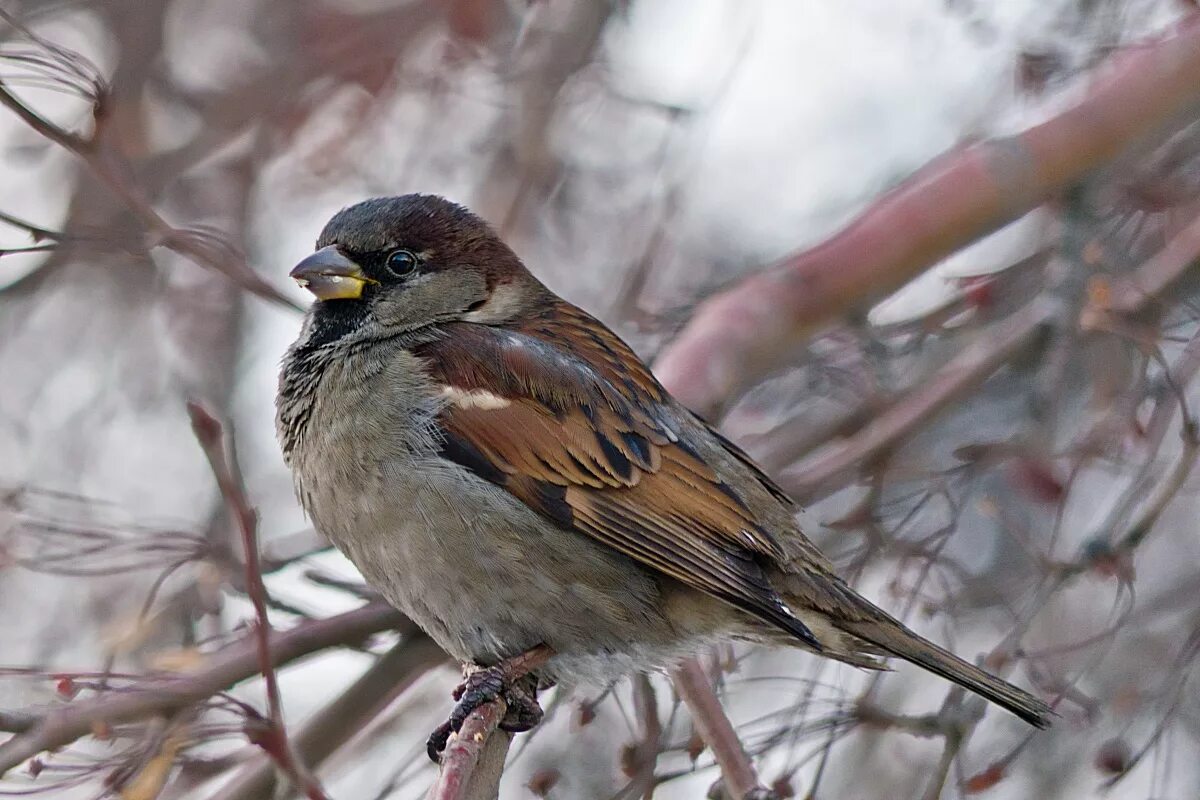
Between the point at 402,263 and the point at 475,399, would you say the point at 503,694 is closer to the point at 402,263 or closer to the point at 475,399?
the point at 475,399

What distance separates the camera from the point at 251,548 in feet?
7.69

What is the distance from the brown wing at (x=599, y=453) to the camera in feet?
12.9

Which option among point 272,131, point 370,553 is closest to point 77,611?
point 272,131

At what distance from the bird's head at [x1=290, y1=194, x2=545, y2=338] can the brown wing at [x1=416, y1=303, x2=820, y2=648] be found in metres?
0.21

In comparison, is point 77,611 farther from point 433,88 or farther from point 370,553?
point 370,553

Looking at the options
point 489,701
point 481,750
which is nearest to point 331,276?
point 489,701

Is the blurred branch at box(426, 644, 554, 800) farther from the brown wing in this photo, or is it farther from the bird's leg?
the brown wing

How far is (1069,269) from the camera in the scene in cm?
470

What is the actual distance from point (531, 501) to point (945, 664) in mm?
1185

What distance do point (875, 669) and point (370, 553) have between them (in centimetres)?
146

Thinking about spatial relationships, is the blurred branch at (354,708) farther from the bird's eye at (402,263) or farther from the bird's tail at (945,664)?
the bird's tail at (945,664)

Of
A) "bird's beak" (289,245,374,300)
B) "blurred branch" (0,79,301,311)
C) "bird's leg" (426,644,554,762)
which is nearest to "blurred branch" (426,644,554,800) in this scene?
"bird's leg" (426,644,554,762)

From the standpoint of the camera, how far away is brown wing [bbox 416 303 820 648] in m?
3.93

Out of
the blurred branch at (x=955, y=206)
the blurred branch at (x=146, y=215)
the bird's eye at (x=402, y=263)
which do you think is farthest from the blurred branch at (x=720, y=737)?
the blurred branch at (x=146, y=215)
